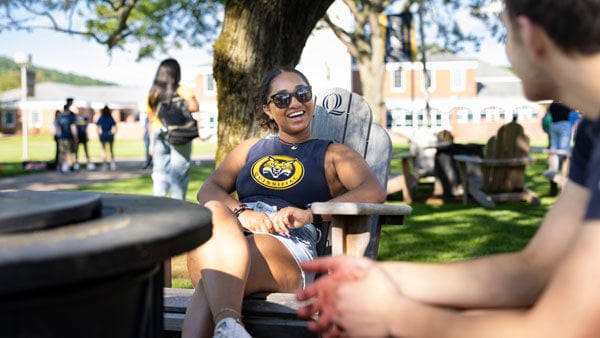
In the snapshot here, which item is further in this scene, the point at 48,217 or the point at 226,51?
the point at 226,51

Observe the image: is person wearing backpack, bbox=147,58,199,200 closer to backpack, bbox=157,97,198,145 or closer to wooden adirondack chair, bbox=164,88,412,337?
backpack, bbox=157,97,198,145

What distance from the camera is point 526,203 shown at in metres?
10.4

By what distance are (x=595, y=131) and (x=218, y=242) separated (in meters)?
1.68

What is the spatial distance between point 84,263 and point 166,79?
6345 millimetres

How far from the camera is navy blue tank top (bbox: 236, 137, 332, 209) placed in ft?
11.7

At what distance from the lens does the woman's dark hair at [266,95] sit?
12.9 feet

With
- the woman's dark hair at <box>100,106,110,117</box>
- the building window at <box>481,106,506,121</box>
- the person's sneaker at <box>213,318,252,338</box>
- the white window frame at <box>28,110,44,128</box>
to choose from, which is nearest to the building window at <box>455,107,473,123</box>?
the building window at <box>481,106,506,121</box>

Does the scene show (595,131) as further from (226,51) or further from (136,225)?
(226,51)

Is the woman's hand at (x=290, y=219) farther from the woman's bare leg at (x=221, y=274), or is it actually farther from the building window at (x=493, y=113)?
the building window at (x=493, y=113)

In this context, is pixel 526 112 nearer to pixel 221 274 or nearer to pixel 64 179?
pixel 64 179

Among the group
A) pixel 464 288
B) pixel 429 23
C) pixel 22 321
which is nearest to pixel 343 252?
pixel 464 288

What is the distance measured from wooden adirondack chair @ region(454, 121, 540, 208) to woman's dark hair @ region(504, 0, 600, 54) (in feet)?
28.9

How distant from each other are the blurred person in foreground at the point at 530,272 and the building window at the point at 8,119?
83.8 metres

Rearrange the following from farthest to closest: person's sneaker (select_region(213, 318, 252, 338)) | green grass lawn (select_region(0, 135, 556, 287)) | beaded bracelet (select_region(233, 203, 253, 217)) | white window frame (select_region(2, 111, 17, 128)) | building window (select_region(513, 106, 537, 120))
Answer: white window frame (select_region(2, 111, 17, 128))
building window (select_region(513, 106, 537, 120))
green grass lawn (select_region(0, 135, 556, 287))
beaded bracelet (select_region(233, 203, 253, 217))
person's sneaker (select_region(213, 318, 252, 338))
